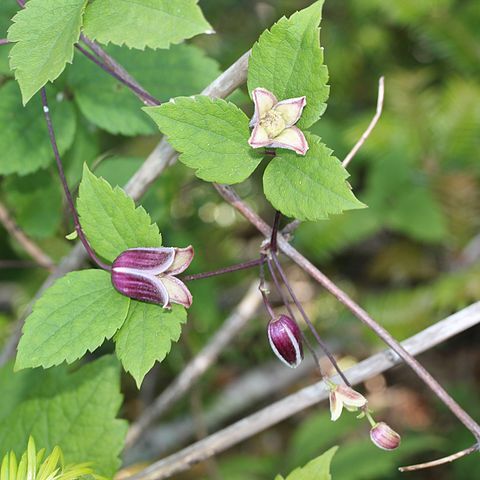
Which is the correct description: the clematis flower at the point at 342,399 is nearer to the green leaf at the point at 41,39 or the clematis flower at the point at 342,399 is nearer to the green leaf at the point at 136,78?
the green leaf at the point at 41,39

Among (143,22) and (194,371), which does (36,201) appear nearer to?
(194,371)

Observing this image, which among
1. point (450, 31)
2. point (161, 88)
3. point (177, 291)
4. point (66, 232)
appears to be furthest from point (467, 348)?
point (177, 291)

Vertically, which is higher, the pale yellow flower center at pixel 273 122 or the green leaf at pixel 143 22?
the green leaf at pixel 143 22

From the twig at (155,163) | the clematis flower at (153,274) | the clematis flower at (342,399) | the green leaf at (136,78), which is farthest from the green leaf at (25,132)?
the clematis flower at (342,399)

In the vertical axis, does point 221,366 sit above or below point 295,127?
below

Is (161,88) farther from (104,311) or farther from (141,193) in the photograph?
(104,311)

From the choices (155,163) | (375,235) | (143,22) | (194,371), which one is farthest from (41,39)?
(375,235)

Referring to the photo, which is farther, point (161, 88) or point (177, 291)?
point (161, 88)

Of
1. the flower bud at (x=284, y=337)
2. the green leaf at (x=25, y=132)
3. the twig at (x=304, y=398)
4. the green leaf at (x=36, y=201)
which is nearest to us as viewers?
the flower bud at (x=284, y=337)
